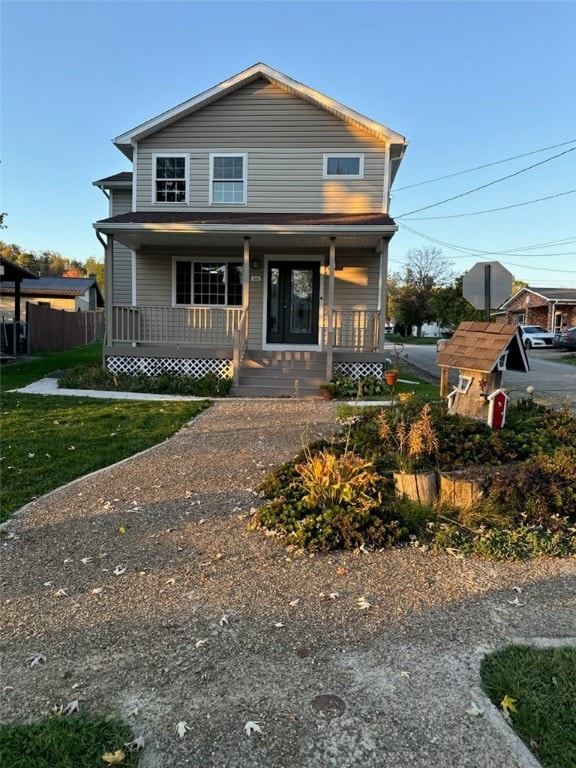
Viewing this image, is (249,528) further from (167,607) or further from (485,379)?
(485,379)

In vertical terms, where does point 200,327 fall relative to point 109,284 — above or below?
below

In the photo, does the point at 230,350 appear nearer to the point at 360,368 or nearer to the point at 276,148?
the point at 360,368

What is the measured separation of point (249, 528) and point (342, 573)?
99 cm

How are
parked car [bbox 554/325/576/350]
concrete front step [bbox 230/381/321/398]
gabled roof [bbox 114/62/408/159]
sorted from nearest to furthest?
concrete front step [bbox 230/381/321/398] < gabled roof [bbox 114/62/408/159] < parked car [bbox 554/325/576/350]

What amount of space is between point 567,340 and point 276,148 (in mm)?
21861

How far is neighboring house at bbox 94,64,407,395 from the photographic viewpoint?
12953 mm

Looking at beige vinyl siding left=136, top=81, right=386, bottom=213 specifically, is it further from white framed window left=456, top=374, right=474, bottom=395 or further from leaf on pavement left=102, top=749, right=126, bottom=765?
leaf on pavement left=102, top=749, right=126, bottom=765

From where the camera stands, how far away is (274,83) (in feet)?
45.2

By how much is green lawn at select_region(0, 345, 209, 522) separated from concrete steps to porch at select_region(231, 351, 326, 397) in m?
1.84

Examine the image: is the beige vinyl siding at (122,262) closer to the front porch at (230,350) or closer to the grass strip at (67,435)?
the front porch at (230,350)

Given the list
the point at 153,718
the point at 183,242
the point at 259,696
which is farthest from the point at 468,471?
the point at 183,242

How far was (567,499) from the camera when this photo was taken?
4570 mm

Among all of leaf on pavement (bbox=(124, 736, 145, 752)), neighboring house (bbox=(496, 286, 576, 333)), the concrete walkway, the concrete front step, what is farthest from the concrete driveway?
neighboring house (bbox=(496, 286, 576, 333))

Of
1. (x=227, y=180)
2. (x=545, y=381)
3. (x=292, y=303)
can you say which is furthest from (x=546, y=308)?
(x=227, y=180)
